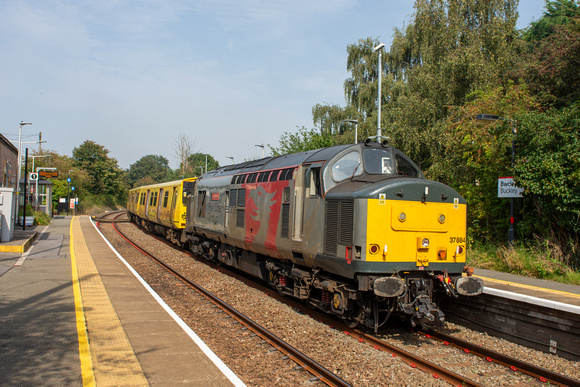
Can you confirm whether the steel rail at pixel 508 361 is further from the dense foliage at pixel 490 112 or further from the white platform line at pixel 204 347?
the dense foliage at pixel 490 112

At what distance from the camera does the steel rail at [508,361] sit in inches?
235

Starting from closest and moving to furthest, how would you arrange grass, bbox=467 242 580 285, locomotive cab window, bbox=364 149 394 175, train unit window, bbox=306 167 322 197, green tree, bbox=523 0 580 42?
locomotive cab window, bbox=364 149 394 175, train unit window, bbox=306 167 322 197, grass, bbox=467 242 580 285, green tree, bbox=523 0 580 42

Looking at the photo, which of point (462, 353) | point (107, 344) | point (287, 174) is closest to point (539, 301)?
point (462, 353)

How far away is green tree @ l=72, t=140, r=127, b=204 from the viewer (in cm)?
6844

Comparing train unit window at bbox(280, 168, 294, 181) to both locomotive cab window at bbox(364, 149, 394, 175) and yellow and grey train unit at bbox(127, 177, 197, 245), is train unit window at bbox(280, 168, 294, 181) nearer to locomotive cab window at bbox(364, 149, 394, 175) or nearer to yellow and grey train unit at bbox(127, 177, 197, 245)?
locomotive cab window at bbox(364, 149, 394, 175)

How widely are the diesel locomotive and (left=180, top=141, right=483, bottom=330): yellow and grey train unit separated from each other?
0.02m

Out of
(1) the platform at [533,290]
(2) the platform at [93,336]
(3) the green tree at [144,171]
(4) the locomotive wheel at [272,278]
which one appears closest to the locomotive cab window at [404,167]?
(1) the platform at [533,290]

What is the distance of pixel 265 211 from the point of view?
34.7 feet

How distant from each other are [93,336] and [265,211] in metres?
4.68

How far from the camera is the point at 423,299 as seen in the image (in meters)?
7.44

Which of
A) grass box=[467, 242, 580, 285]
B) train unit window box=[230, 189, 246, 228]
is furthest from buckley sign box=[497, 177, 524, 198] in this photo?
train unit window box=[230, 189, 246, 228]

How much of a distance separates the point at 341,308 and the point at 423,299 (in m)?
1.41

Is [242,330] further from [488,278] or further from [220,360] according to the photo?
[488,278]

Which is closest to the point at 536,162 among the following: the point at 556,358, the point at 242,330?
the point at 556,358
